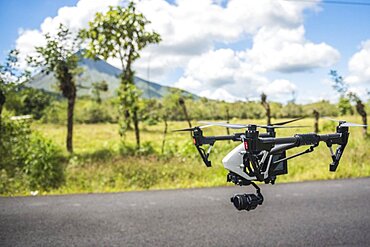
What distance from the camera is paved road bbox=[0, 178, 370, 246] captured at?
17.4 feet

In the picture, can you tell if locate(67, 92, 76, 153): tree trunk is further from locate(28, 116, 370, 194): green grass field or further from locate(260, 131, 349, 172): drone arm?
locate(260, 131, 349, 172): drone arm

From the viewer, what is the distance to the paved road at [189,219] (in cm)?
531

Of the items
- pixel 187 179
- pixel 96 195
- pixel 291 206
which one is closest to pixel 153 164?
pixel 187 179

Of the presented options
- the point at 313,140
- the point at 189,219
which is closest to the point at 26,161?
the point at 189,219

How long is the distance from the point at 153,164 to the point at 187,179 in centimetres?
90

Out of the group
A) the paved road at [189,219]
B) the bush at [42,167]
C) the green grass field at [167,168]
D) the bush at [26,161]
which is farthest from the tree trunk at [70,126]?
the paved road at [189,219]

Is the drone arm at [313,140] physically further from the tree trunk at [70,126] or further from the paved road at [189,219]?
the tree trunk at [70,126]

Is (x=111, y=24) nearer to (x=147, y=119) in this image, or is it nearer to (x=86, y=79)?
(x=86, y=79)

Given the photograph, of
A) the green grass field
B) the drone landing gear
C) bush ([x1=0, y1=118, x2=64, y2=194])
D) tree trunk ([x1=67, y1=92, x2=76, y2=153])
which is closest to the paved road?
the green grass field

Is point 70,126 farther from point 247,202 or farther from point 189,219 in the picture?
point 247,202

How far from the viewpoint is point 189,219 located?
6.25 m

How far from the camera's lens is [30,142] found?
9109mm

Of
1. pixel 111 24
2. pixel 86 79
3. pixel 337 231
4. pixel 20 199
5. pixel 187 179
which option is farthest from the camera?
pixel 86 79

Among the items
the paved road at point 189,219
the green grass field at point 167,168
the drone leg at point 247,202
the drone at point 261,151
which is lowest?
the paved road at point 189,219
